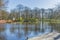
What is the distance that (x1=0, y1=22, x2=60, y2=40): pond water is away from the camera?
1.70m

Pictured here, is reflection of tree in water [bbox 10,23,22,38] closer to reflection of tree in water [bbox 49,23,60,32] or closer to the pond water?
the pond water

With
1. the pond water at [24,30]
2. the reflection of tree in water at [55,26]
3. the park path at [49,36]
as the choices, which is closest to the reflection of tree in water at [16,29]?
the pond water at [24,30]

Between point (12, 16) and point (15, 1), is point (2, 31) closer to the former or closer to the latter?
point (12, 16)

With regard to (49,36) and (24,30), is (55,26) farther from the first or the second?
(24,30)

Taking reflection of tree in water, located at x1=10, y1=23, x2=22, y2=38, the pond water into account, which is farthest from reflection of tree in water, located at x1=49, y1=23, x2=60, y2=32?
reflection of tree in water, located at x1=10, y1=23, x2=22, y2=38

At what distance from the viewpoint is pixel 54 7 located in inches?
67.6

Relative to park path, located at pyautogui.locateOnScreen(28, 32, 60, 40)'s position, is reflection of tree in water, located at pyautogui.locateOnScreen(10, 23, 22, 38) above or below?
above

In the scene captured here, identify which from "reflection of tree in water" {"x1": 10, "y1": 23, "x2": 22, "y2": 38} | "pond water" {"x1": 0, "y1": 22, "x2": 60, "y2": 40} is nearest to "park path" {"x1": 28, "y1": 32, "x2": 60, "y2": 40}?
"pond water" {"x1": 0, "y1": 22, "x2": 60, "y2": 40}

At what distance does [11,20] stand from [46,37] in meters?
0.57

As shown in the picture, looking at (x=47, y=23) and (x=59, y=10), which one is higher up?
(x=59, y=10)

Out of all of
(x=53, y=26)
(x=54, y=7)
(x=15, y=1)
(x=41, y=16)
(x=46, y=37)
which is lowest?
(x=46, y=37)

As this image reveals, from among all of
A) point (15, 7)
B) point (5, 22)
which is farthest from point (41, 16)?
point (5, 22)

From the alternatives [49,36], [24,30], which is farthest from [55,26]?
[24,30]

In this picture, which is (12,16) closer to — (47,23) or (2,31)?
(2,31)
